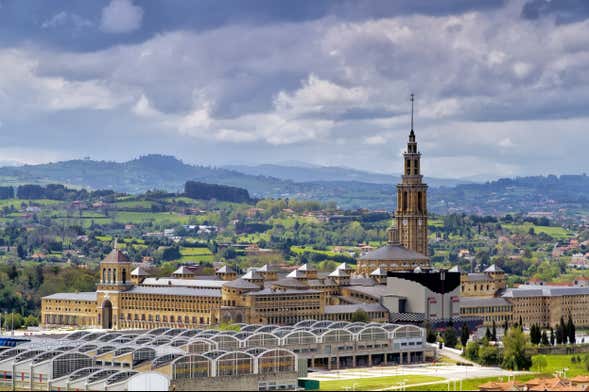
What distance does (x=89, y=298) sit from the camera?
14562 cm

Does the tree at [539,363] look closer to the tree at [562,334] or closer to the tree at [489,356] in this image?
the tree at [489,356]

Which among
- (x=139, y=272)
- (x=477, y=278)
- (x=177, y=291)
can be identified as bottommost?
(x=177, y=291)

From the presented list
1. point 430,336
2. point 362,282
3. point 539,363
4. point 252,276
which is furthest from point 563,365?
point 362,282

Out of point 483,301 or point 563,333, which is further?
point 483,301

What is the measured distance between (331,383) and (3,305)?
60851 mm

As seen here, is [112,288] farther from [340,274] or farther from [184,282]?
[340,274]

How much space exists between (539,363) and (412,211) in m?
47.6

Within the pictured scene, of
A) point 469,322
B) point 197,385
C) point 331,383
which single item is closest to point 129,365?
point 197,385

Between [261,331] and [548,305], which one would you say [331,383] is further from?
[548,305]

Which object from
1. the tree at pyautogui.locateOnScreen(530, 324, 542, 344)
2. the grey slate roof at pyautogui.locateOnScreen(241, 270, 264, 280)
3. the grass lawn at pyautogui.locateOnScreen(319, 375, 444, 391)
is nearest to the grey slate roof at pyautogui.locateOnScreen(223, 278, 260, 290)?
the grey slate roof at pyautogui.locateOnScreen(241, 270, 264, 280)

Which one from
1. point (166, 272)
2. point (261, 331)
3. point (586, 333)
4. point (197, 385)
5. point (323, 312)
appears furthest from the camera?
point (166, 272)

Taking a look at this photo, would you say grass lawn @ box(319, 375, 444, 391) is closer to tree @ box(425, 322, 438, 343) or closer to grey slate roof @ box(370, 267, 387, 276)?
tree @ box(425, 322, 438, 343)

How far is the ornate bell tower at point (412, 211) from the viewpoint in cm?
16488

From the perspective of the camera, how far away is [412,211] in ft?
543
